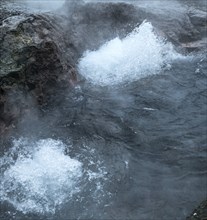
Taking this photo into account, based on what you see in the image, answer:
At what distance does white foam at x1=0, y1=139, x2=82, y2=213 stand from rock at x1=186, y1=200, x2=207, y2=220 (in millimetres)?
1530

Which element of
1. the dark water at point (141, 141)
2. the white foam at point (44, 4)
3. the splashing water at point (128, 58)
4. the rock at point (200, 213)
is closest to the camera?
the rock at point (200, 213)

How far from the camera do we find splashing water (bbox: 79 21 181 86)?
7270 mm

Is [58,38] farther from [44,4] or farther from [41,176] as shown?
[44,4]

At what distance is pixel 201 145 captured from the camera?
5.37 m

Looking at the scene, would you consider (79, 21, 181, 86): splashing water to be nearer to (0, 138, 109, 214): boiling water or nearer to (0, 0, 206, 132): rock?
(0, 0, 206, 132): rock

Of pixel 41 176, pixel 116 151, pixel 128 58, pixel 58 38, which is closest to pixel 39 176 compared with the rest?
pixel 41 176

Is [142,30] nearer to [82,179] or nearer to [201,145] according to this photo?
[201,145]

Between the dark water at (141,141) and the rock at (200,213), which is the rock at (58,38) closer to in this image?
the dark water at (141,141)

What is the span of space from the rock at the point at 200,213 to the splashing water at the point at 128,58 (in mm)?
3437

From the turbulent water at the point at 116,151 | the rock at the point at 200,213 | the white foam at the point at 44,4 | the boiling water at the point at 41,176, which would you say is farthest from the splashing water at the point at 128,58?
the rock at the point at 200,213

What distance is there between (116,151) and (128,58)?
122 inches

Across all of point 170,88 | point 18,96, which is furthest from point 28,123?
point 170,88

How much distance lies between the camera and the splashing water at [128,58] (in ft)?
23.9

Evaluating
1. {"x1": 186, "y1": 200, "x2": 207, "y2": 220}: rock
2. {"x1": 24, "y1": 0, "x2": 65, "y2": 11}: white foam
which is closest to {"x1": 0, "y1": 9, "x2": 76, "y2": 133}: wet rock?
{"x1": 24, "y1": 0, "x2": 65, "y2": 11}: white foam
